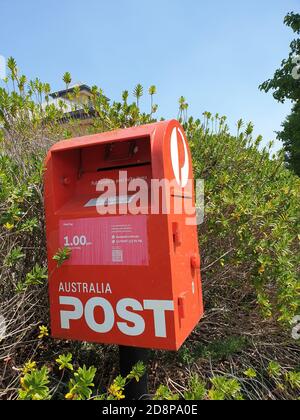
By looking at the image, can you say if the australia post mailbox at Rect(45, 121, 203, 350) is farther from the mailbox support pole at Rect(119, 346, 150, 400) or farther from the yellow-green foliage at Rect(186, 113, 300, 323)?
the yellow-green foliage at Rect(186, 113, 300, 323)

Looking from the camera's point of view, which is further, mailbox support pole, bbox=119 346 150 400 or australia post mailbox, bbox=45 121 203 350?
mailbox support pole, bbox=119 346 150 400

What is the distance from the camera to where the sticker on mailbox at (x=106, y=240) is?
173 cm

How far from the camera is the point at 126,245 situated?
175cm

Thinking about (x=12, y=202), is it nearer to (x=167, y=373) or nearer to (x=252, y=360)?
(x=167, y=373)

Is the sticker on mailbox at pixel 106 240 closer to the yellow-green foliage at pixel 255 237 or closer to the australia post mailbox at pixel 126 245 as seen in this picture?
the australia post mailbox at pixel 126 245

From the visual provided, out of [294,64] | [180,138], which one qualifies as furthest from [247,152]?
[294,64]

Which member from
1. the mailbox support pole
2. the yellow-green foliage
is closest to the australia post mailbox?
the mailbox support pole

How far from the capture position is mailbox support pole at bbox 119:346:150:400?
1994 millimetres

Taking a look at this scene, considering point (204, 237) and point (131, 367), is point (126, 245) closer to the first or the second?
point (131, 367)

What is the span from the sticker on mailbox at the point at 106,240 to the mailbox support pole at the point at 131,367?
0.61 m

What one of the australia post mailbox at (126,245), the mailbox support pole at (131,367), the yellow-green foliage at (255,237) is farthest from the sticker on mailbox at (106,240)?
the yellow-green foliage at (255,237)

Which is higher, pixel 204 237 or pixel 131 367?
pixel 204 237

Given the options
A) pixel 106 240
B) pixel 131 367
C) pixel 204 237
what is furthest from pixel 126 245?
pixel 204 237

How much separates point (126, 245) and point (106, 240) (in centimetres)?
12
